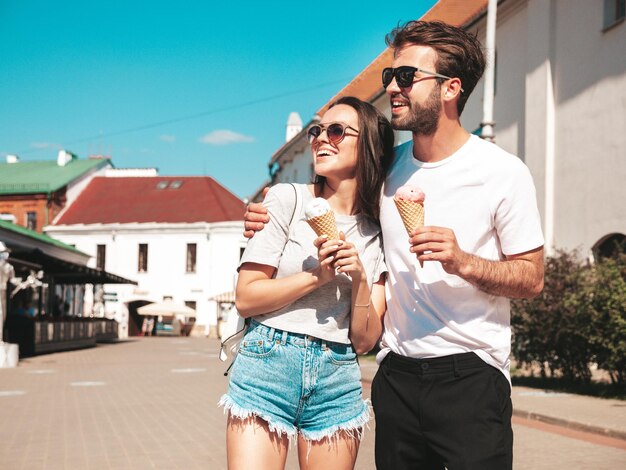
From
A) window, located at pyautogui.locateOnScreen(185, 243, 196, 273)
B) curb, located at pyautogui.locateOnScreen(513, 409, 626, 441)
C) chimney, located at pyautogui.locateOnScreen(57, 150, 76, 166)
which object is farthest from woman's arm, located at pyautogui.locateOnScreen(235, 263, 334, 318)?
chimney, located at pyautogui.locateOnScreen(57, 150, 76, 166)

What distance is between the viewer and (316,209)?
3004 millimetres

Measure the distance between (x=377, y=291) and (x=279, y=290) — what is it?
413 millimetres

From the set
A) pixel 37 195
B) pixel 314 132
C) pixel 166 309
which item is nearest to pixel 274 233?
pixel 314 132

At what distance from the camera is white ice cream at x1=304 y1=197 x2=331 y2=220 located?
9.84 ft

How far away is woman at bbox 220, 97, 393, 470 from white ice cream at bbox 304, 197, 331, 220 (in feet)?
0.65

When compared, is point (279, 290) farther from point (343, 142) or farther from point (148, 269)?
point (148, 269)

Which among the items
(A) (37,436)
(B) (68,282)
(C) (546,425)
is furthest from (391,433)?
(B) (68,282)

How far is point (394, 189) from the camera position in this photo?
3.28 m

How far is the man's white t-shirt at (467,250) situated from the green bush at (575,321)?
34.5ft

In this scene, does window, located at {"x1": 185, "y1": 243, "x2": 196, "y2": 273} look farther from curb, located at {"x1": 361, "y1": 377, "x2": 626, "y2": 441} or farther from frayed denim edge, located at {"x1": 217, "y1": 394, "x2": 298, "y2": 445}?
frayed denim edge, located at {"x1": 217, "y1": 394, "x2": 298, "y2": 445}

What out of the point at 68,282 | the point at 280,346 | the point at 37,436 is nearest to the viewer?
the point at 280,346

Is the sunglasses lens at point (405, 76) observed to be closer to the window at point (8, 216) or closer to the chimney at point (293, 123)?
the window at point (8, 216)

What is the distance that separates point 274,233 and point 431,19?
71.7 ft

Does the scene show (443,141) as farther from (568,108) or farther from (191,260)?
(191,260)
